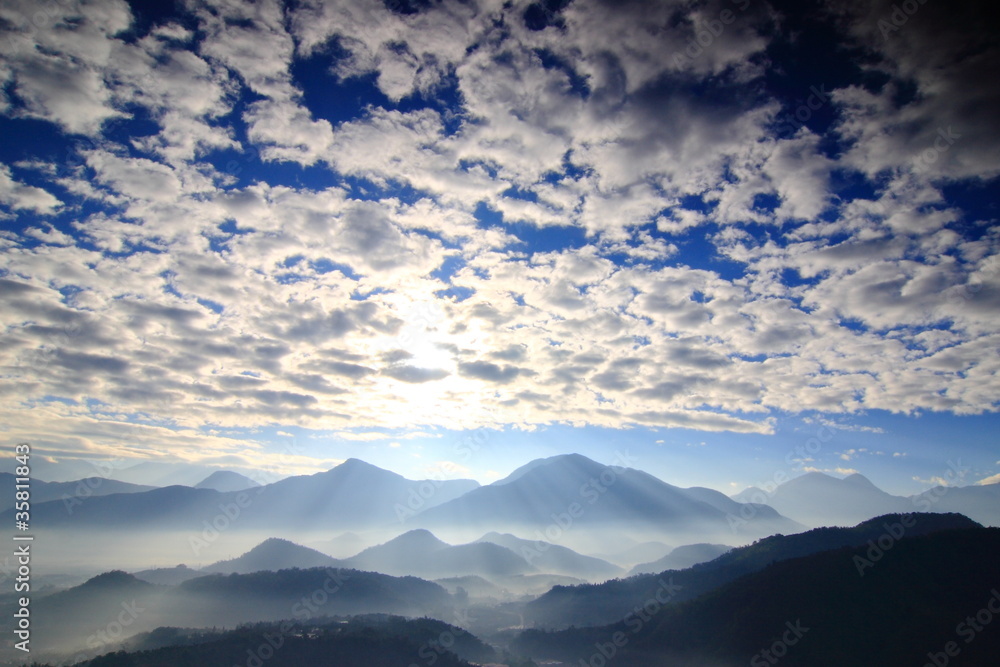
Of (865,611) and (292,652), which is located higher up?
(865,611)

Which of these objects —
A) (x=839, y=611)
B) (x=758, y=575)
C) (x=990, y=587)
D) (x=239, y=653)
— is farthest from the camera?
(x=758, y=575)

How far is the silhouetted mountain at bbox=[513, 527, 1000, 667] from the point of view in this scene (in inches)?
5640

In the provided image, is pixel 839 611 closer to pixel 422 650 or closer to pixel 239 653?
pixel 422 650

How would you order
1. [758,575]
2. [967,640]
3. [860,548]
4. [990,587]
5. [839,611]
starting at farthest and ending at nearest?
[758,575] → [860,548] → [839,611] → [990,587] → [967,640]

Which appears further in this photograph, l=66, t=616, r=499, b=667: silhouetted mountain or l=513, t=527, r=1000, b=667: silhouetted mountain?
l=66, t=616, r=499, b=667: silhouetted mountain

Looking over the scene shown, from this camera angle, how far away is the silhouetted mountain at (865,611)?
143 meters

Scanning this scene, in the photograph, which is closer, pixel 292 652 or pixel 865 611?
pixel 865 611

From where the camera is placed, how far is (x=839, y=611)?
16188 centimetres

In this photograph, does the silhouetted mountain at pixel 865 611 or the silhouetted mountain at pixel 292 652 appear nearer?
the silhouetted mountain at pixel 865 611

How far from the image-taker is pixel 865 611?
159 metres

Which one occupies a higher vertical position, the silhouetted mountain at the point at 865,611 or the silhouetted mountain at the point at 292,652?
the silhouetted mountain at the point at 865,611

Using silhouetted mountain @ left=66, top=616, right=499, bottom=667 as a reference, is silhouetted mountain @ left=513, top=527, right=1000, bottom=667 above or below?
above

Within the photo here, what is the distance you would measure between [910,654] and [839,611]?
22.0 m

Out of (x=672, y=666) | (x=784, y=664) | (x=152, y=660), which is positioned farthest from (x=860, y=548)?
(x=152, y=660)
